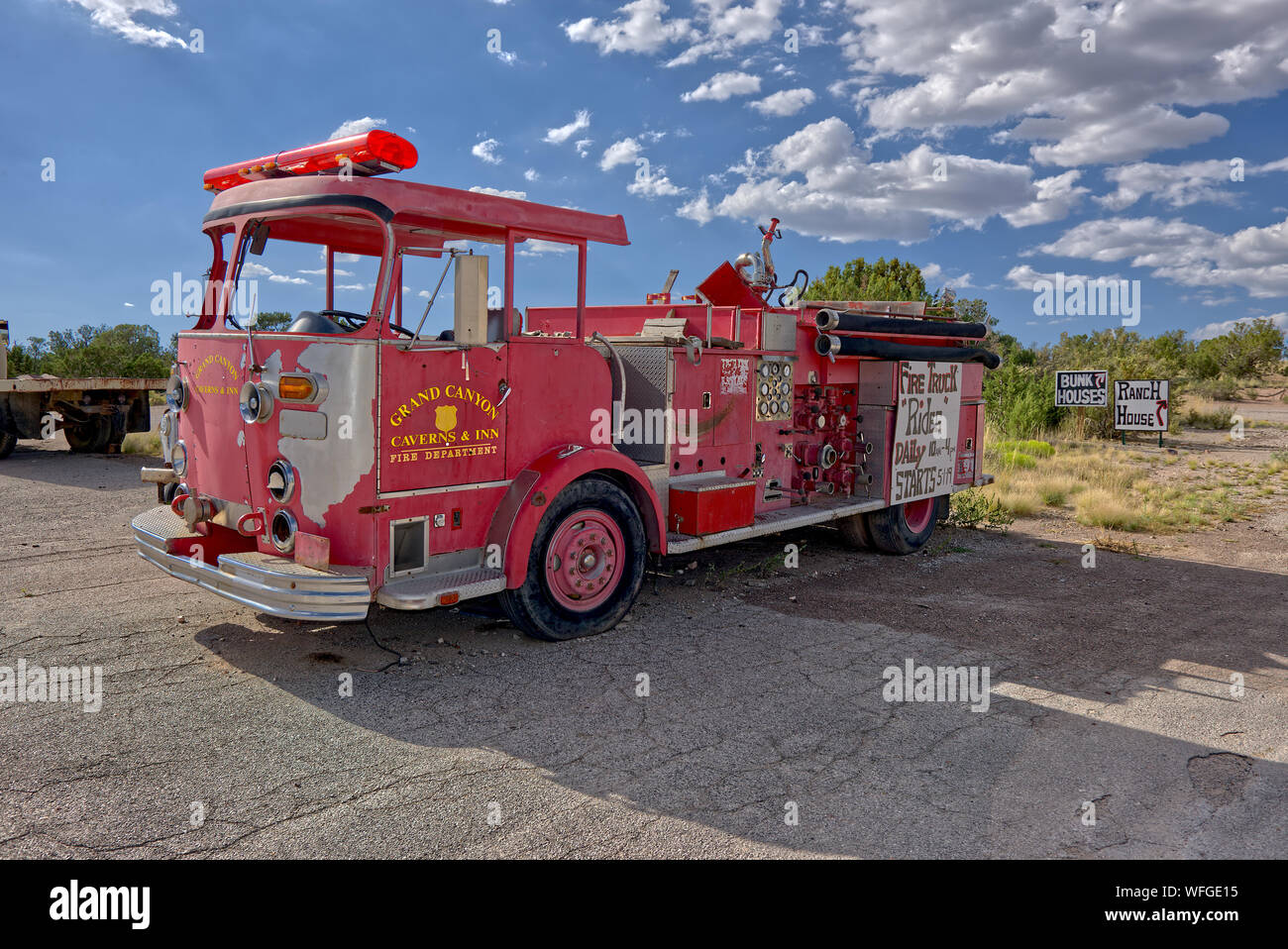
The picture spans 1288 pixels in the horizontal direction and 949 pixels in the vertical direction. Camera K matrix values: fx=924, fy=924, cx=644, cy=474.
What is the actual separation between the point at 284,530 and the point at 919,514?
702cm

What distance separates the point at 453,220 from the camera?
5695 millimetres

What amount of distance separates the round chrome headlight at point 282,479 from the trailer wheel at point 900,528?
6113mm

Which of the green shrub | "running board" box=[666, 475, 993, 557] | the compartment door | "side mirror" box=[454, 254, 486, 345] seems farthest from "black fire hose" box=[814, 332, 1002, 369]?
"side mirror" box=[454, 254, 486, 345]

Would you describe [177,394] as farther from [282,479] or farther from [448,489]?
[448,489]

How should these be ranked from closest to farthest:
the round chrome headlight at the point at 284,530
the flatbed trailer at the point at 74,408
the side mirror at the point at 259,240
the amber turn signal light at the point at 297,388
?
the amber turn signal light at the point at 297,388, the round chrome headlight at the point at 284,530, the side mirror at the point at 259,240, the flatbed trailer at the point at 74,408

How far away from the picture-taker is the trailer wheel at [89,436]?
648 inches

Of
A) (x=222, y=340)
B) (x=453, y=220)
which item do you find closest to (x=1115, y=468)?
(x=453, y=220)

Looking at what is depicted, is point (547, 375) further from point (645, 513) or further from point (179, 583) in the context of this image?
point (179, 583)

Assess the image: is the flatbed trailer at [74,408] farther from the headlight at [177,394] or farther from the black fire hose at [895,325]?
the black fire hose at [895,325]

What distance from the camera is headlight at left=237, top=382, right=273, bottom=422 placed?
519cm

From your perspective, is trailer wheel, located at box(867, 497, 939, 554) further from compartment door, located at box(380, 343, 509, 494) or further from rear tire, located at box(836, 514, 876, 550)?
compartment door, located at box(380, 343, 509, 494)

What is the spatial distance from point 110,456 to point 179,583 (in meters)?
10.5

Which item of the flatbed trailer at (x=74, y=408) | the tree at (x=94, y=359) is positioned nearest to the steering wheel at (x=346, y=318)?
the flatbed trailer at (x=74, y=408)

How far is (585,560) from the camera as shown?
6184 mm
